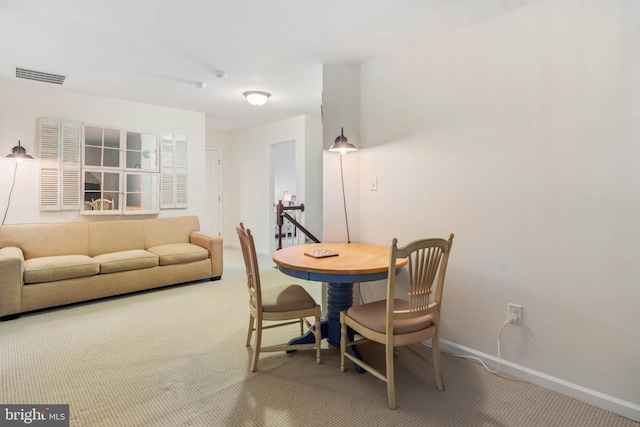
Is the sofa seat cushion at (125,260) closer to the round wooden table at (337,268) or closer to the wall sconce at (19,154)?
the wall sconce at (19,154)

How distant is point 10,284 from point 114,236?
1.17 meters

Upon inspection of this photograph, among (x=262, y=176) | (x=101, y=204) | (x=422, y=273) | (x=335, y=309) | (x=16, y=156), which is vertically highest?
(x=262, y=176)

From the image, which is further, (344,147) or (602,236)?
(344,147)

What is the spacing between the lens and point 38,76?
346cm

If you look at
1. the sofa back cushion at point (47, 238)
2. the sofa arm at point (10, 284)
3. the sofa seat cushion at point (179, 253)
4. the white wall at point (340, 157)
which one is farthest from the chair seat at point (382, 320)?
the sofa back cushion at point (47, 238)

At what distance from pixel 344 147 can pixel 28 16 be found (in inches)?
92.6

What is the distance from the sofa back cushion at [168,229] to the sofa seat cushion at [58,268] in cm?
87

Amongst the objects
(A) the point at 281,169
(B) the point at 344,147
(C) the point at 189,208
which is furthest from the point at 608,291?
(A) the point at 281,169

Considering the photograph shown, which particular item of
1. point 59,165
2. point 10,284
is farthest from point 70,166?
point 10,284

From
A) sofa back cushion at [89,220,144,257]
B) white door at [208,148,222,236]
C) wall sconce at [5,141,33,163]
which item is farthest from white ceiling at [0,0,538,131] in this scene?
white door at [208,148,222,236]

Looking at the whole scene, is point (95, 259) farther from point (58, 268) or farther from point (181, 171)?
point (181, 171)

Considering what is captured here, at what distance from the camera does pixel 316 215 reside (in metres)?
5.32

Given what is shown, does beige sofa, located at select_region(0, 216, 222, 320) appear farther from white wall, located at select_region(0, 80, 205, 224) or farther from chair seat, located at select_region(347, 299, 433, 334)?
chair seat, located at select_region(347, 299, 433, 334)

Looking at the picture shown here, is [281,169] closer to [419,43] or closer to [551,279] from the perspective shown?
[419,43]
